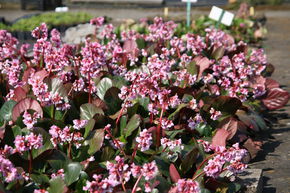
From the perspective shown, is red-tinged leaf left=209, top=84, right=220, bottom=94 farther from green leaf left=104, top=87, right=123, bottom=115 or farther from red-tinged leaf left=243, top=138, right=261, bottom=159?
green leaf left=104, top=87, right=123, bottom=115

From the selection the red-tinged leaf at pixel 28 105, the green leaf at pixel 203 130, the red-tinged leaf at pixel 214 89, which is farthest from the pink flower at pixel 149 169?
the red-tinged leaf at pixel 214 89

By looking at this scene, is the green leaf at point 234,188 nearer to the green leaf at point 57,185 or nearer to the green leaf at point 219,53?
the green leaf at point 57,185

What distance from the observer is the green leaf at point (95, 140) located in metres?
3.26

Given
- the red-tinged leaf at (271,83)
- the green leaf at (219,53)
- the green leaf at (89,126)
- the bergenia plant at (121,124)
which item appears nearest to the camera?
the bergenia plant at (121,124)

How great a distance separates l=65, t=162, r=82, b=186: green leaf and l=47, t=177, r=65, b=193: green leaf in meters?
0.12

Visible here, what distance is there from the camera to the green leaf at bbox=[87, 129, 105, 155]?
3.26 metres

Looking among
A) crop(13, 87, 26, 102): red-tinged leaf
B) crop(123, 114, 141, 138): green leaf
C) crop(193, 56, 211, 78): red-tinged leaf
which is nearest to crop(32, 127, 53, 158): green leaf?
crop(123, 114, 141, 138): green leaf

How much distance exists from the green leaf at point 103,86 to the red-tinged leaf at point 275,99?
158cm

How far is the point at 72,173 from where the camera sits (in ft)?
Result: 9.59

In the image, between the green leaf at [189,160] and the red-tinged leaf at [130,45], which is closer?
the green leaf at [189,160]

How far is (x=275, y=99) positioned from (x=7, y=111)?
2.35 m

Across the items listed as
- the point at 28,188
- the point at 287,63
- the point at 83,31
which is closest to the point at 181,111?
the point at 28,188

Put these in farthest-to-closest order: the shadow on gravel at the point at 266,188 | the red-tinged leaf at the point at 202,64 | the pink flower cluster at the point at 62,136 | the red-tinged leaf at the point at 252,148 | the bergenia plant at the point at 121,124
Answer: the red-tinged leaf at the point at 202,64 → the red-tinged leaf at the point at 252,148 → the shadow on gravel at the point at 266,188 → the pink flower cluster at the point at 62,136 → the bergenia plant at the point at 121,124

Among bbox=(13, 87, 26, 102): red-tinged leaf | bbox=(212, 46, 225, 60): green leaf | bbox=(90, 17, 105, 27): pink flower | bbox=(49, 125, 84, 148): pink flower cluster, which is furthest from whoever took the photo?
bbox=(90, 17, 105, 27): pink flower
